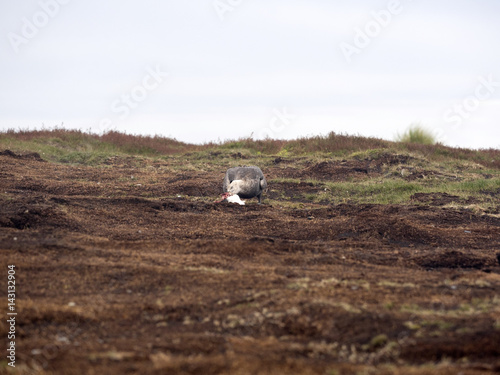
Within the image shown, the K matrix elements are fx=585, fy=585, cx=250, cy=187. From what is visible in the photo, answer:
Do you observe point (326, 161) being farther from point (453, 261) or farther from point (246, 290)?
point (246, 290)

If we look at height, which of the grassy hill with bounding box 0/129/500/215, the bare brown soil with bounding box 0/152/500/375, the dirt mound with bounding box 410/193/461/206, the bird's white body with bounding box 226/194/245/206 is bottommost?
the bare brown soil with bounding box 0/152/500/375

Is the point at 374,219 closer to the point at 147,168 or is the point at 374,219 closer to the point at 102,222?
the point at 102,222

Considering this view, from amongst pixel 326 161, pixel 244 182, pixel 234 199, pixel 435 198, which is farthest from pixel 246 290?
pixel 326 161

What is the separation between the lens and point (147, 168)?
19.8 meters

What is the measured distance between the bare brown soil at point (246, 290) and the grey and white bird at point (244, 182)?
4.47 ft

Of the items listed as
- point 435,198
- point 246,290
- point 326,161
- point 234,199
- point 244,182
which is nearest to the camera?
point 246,290

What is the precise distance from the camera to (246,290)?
18.9 ft

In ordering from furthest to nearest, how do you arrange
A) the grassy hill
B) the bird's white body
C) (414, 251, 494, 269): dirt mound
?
the grassy hill
the bird's white body
(414, 251, 494, 269): dirt mound

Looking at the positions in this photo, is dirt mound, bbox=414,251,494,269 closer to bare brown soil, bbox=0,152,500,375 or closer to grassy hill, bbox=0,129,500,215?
bare brown soil, bbox=0,152,500,375

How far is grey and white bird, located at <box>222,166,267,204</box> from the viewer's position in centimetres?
1278

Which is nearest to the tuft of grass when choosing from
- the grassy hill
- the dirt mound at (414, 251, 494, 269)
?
the grassy hill

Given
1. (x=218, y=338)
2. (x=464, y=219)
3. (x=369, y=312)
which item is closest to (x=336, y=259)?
(x=369, y=312)

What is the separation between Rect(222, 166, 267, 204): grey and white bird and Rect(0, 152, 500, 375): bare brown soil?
1.36m

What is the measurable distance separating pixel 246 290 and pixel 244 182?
715 centimetres
